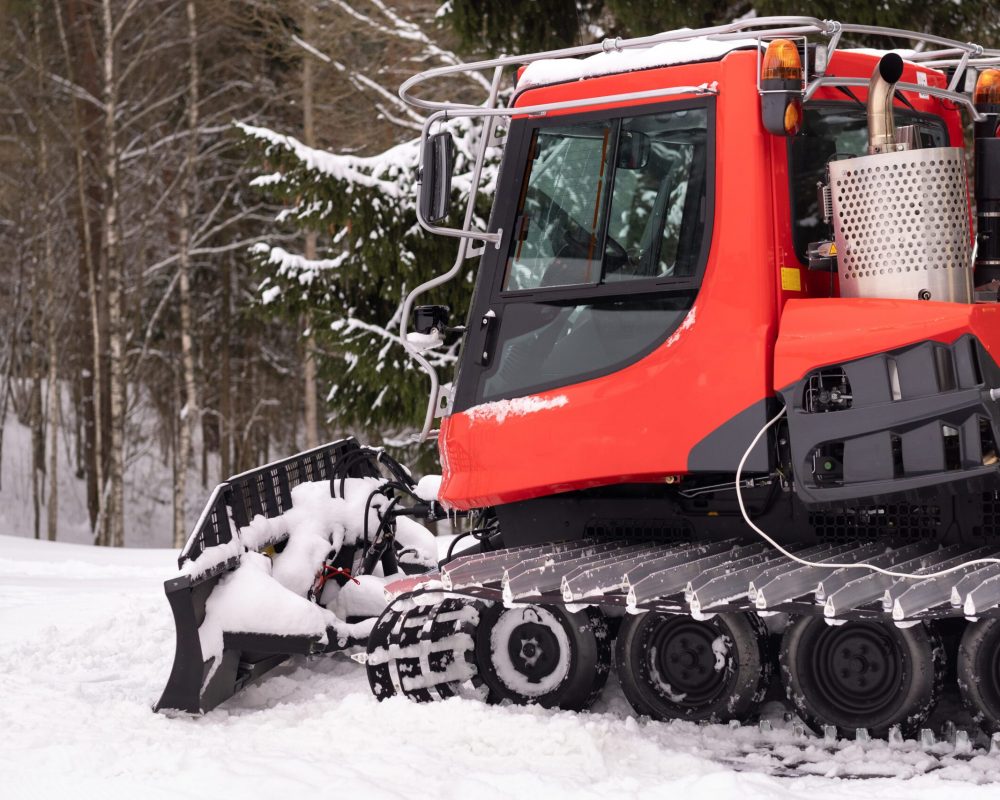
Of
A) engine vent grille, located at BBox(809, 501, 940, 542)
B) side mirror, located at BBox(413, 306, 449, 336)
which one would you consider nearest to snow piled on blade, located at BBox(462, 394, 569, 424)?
side mirror, located at BBox(413, 306, 449, 336)

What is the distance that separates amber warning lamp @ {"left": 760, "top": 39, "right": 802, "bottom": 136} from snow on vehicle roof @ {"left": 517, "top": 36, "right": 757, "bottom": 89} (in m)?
0.21

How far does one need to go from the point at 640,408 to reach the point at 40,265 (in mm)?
20236

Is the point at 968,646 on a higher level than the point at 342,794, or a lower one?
higher

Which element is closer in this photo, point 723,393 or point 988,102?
point 723,393

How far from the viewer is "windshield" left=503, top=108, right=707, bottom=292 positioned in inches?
192

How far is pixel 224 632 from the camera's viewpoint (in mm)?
5340

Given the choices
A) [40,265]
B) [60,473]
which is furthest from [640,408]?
[60,473]

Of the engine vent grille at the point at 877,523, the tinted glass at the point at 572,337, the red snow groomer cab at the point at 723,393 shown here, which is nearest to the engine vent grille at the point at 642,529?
the red snow groomer cab at the point at 723,393

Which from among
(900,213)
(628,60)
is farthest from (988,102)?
(628,60)

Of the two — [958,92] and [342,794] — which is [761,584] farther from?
[958,92]

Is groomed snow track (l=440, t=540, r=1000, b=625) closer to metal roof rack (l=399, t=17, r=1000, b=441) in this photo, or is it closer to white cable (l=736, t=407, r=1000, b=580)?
white cable (l=736, t=407, r=1000, b=580)

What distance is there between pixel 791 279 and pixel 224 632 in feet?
9.28

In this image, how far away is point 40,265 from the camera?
74.5 ft

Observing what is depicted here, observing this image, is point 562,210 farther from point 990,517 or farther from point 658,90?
point 990,517
